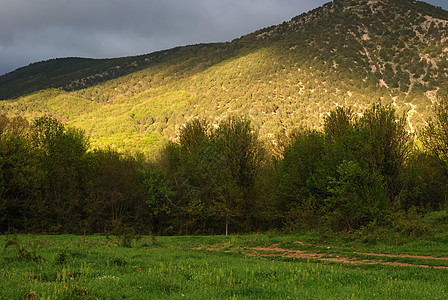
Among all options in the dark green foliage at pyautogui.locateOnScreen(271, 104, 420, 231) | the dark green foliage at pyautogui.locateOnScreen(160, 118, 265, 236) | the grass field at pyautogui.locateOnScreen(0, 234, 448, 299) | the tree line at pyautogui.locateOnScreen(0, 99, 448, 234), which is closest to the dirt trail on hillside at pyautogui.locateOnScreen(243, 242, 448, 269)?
the grass field at pyautogui.locateOnScreen(0, 234, 448, 299)

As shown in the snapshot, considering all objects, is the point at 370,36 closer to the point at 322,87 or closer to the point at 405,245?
the point at 322,87

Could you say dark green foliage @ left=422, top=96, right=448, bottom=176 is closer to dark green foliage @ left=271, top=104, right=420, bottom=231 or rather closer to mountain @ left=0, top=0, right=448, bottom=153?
dark green foliage @ left=271, top=104, right=420, bottom=231

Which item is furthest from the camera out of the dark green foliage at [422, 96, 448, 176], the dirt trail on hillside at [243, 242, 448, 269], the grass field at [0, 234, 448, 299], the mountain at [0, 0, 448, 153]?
the mountain at [0, 0, 448, 153]

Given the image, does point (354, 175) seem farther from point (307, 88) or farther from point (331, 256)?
point (307, 88)

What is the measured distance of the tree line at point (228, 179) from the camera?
3073 cm

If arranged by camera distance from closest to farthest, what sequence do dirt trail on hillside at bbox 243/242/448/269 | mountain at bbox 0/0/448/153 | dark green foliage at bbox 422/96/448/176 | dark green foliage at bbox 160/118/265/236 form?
1. dirt trail on hillside at bbox 243/242/448/269
2. dark green foliage at bbox 422/96/448/176
3. dark green foliage at bbox 160/118/265/236
4. mountain at bbox 0/0/448/153

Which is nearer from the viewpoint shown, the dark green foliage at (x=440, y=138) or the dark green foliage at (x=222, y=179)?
the dark green foliage at (x=440, y=138)

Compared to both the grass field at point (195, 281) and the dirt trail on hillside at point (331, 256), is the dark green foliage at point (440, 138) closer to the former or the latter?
the dirt trail on hillside at point (331, 256)

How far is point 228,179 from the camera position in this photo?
4466cm

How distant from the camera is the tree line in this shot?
30734mm

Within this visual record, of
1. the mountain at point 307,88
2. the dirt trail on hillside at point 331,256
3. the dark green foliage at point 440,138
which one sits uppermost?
the mountain at point 307,88

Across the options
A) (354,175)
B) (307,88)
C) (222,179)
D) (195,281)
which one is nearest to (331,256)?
(354,175)

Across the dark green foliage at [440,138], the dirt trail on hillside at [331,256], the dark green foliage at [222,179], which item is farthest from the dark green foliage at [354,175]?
the dirt trail on hillside at [331,256]

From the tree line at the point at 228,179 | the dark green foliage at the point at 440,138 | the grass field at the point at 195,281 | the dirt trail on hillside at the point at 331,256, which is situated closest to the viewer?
the grass field at the point at 195,281
